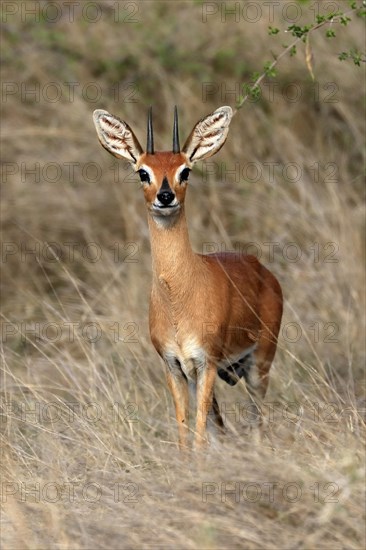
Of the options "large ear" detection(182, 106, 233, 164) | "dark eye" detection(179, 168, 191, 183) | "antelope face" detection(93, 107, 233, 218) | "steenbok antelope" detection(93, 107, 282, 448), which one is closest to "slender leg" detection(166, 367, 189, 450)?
"steenbok antelope" detection(93, 107, 282, 448)

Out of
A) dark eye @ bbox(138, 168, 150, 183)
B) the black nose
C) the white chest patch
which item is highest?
dark eye @ bbox(138, 168, 150, 183)

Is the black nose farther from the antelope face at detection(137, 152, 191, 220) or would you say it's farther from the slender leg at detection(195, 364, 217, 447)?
the slender leg at detection(195, 364, 217, 447)

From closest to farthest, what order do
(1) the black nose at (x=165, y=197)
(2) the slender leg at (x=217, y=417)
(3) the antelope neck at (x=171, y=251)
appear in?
(1) the black nose at (x=165, y=197)
(3) the antelope neck at (x=171, y=251)
(2) the slender leg at (x=217, y=417)

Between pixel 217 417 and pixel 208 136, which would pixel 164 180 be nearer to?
pixel 208 136

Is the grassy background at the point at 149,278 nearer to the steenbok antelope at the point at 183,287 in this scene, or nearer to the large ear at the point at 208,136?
the steenbok antelope at the point at 183,287

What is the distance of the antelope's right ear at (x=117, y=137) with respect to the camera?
759 cm

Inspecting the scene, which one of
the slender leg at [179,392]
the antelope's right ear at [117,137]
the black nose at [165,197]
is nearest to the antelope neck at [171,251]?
the black nose at [165,197]

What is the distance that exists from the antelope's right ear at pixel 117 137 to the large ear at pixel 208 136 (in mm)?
308

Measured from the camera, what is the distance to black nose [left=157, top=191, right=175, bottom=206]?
23.3ft

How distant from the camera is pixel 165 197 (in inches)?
280

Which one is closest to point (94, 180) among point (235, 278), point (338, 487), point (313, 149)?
point (313, 149)

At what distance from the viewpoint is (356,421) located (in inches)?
260

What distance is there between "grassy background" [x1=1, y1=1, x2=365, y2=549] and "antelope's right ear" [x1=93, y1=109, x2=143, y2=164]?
135cm

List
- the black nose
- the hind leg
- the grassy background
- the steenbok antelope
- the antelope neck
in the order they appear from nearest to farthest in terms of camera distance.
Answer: the grassy background
the black nose
the steenbok antelope
the antelope neck
the hind leg
